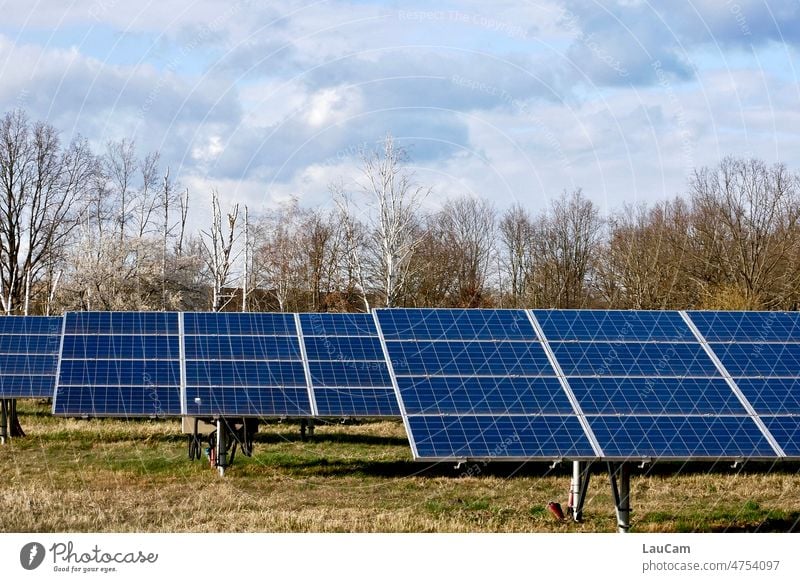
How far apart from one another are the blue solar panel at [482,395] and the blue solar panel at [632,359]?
0.91 m

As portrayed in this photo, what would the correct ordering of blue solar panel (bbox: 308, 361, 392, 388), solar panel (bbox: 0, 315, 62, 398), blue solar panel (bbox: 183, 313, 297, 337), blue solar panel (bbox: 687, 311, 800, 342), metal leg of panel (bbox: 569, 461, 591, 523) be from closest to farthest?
metal leg of panel (bbox: 569, 461, 591, 523)
blue solar panel (bbox: 687, 311, 800, 342)
blue solar panel (bbox: 308, 361, 392, 388)
blue solar panel (bbox: 183, 313, 297, 337)
solar panel (bbox: 0, 315, 62, 398)

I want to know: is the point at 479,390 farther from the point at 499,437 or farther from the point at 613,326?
the point at 613,326

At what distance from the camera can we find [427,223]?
222 ft

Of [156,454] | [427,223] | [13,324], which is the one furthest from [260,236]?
[156,454]

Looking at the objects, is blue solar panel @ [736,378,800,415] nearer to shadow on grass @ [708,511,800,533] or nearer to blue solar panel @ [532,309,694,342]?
blue solar panel @ [532,309,694,342]

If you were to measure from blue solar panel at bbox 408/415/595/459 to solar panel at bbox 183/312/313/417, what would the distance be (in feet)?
25.2

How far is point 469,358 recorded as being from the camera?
1741 cm

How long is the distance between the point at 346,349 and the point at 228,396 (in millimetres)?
3955

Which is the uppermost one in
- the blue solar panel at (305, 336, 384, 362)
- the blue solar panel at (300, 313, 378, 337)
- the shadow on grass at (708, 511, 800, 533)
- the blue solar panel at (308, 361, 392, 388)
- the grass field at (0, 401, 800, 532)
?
the blue solar panel at (300, 313, 378, 337)

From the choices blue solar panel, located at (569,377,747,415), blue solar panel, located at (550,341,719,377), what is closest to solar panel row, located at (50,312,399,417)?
blue solar panel, located at (550,341,719,377)

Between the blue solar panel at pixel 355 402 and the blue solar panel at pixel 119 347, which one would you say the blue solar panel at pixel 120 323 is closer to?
the blue solar panel at pixel 119 347

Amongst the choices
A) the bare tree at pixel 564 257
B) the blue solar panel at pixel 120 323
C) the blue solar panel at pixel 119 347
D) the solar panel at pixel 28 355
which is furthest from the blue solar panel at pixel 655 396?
the bare tree at pixel 564 257

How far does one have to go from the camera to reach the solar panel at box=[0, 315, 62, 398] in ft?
93.9

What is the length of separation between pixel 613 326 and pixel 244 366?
9.83 metres
